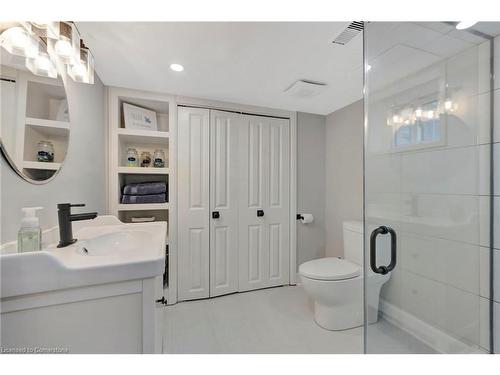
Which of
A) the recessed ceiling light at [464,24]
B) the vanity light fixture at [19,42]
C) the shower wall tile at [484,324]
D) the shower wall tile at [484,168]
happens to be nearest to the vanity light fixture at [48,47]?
the vanity light fixture at [19,42]

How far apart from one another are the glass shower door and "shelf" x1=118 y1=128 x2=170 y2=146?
5.26ft

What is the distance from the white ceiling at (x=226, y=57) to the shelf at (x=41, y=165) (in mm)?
720

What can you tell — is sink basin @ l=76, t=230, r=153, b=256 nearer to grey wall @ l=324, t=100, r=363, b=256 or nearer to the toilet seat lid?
the toilet seat lid

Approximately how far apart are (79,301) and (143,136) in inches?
58.2

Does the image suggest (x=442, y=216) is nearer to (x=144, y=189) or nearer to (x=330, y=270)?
(x=330, y=270)

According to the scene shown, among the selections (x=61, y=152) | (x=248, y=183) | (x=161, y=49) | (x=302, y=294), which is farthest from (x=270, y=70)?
(x=302, y=294)

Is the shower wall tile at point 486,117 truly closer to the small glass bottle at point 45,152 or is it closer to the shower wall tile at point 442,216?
the shower wall tile at point 442,216

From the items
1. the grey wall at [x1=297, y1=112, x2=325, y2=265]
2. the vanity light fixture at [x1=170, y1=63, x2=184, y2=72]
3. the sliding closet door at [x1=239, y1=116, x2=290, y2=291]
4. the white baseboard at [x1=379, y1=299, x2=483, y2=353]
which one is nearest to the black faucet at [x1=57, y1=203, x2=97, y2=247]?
the vanity light fixture at [x1=170, y1=63, x2=184, y2=72]

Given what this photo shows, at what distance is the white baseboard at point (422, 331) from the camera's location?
118 cm

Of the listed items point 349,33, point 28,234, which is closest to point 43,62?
point 28,234

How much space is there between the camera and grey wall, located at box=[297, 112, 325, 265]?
2340 mm

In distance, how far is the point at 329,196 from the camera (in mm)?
2375
